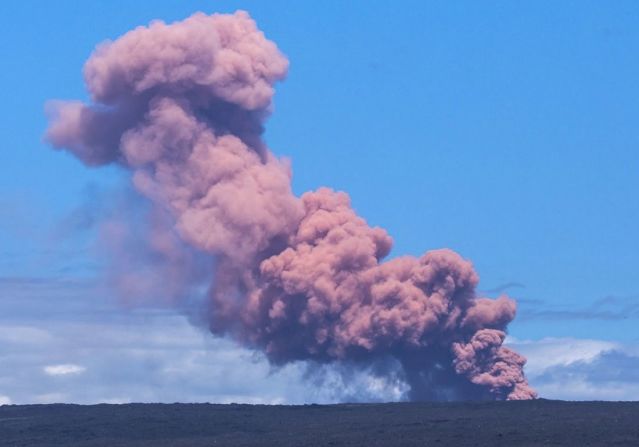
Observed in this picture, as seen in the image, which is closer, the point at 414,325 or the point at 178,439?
the point at 178,439

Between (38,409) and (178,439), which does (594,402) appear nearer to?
(178,439)

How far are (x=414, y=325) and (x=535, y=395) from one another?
12064 mm

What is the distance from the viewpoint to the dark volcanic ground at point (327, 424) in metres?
117

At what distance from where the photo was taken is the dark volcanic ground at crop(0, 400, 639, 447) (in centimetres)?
11700

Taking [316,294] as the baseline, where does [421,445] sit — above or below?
below

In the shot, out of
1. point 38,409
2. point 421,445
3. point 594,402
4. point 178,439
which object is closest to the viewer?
point 421,445

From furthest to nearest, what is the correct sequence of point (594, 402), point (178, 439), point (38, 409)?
point (38, 409) < point (594, 402) < point (178, 439)

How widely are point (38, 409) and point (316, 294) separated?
25.3 meters

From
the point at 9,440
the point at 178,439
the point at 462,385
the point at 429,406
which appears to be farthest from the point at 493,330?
the point at 9,440

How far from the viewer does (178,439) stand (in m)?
128

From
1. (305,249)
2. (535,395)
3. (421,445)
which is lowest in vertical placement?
(421,445)

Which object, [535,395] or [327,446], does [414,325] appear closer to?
[535,395]

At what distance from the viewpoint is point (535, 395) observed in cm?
15275

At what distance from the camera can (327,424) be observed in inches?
5143
